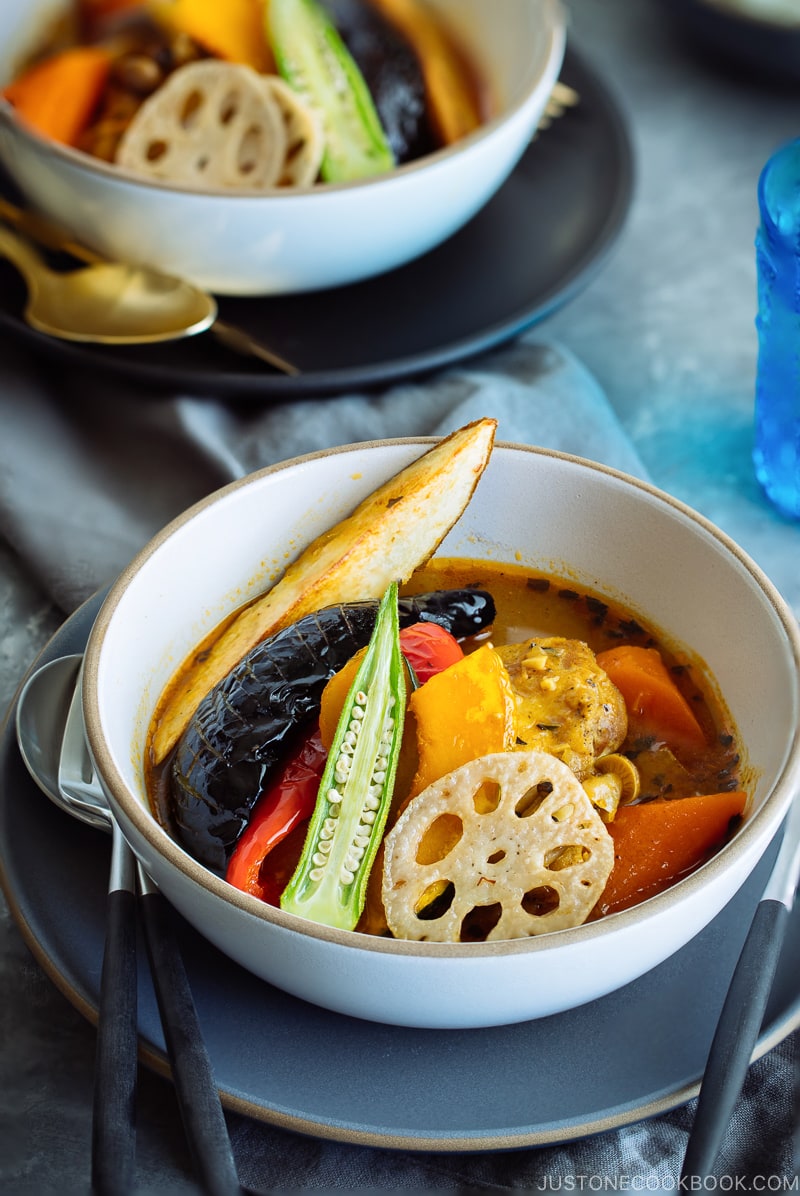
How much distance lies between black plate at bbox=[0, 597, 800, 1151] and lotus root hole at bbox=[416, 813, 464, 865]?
0.16 meters

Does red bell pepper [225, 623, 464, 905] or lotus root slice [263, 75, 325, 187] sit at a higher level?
lotus root slice [263, 75, 325, 187]

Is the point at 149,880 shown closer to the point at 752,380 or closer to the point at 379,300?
the point at 379,300

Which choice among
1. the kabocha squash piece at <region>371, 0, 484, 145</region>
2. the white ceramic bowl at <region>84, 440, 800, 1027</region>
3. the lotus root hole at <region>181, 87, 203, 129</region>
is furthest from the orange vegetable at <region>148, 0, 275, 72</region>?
the white ceramic bowl at <region>84, 440, 800, 1027</region>

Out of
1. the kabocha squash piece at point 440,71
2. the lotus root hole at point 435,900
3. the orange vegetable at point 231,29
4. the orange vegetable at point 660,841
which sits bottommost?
the orange vegetable at point 660,841

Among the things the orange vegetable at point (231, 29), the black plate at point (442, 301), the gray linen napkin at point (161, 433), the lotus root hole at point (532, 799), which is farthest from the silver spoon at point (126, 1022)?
the orange vegetable at point (231, 29)

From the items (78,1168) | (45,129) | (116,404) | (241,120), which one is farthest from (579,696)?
(45,129)

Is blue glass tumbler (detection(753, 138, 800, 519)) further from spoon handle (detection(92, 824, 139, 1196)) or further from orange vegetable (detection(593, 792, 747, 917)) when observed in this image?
spoon handle (detection(92, 824, 139, 1196))

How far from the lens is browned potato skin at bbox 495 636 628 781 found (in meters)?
1.22

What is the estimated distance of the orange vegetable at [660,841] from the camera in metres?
1.15

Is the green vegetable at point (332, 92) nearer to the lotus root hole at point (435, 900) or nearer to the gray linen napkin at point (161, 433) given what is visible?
the gray linen napkin at point (161, 433)

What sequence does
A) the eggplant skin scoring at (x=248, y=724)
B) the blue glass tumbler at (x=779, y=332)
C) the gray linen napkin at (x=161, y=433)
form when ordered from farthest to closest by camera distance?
the gray linen napkin at (x=161, y=433)
the blue glass tumbler at (x=779, y=332)
the eggplant skin scoring at (x=248, y=724)

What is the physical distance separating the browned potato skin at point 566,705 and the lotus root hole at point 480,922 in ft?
0.56

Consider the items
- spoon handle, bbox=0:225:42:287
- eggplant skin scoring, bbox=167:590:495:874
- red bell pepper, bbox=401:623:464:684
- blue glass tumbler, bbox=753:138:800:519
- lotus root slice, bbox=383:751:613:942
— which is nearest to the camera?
lotus root slice, bbox=383:751:613:942

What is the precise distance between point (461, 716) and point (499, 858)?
149mm
